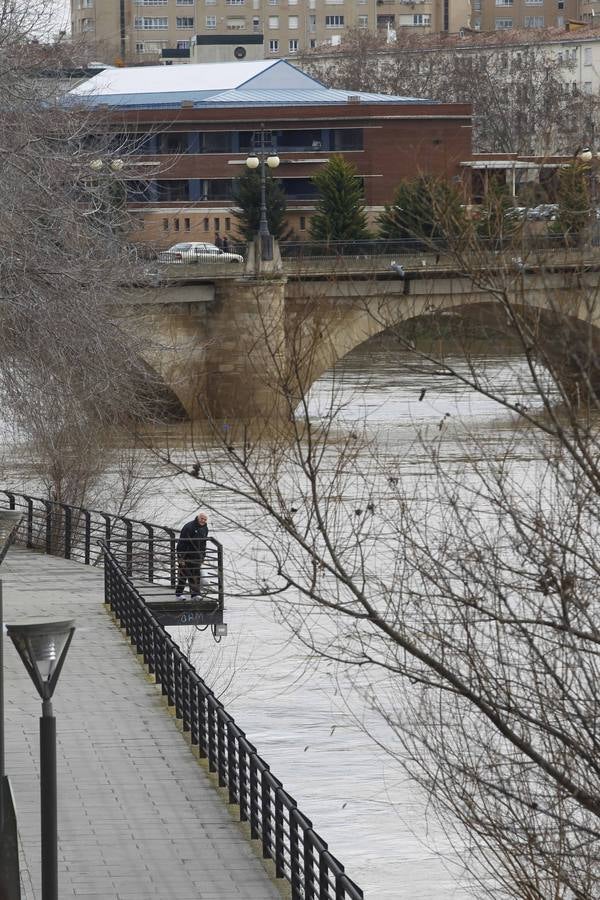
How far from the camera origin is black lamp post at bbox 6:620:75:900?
884 centimetres

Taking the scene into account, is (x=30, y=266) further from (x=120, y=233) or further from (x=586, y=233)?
(x=586, y=233)

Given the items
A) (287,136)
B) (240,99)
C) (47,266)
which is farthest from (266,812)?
(240,99)

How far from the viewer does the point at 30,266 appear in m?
20.6

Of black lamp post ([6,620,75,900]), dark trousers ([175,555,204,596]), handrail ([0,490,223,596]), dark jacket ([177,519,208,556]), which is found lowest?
handrail ([0,490,223,596])

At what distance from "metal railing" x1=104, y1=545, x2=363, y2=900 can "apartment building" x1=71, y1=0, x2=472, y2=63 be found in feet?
439

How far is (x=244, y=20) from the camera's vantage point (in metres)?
152

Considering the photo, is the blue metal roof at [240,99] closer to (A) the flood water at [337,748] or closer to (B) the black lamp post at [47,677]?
(A) the flood water at [337,748]

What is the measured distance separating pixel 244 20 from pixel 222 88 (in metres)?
68.0

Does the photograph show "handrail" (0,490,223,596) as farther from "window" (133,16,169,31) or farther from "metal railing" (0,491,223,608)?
"window" (133,16,169,31)

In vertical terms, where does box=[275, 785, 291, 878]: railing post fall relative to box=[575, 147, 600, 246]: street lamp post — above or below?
below

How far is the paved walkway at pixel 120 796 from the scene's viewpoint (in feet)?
38.0

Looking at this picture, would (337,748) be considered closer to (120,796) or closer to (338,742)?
(338,742)

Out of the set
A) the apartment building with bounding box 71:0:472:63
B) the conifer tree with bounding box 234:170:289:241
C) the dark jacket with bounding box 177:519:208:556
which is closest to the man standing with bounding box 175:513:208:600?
the dark jacket with bounding box 177:519:208:556

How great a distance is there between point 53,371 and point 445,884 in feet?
30.5
